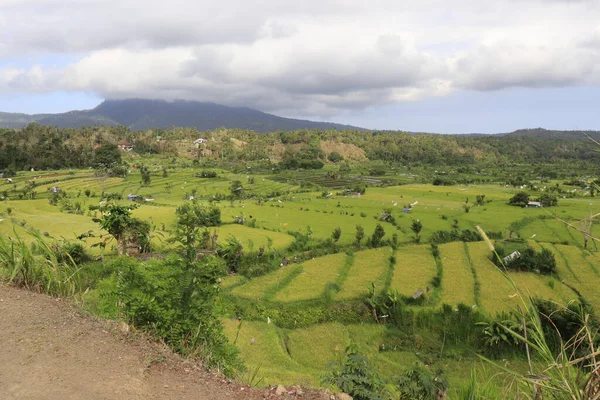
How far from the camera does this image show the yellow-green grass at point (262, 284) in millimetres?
21697

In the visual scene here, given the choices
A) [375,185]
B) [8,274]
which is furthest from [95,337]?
[375,185]

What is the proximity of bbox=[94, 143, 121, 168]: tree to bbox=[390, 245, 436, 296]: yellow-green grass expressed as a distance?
233 feet

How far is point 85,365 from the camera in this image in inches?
158

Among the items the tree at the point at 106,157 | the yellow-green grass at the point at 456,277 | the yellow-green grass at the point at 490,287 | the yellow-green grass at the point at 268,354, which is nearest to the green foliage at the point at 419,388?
the yellow-green grass at the point at 268,354

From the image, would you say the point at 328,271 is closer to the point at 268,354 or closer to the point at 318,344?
the point at 318,344

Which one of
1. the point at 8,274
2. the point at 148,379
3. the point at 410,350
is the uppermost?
the point at 8,274

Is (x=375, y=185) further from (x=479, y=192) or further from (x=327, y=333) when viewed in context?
(x=327, y=333)

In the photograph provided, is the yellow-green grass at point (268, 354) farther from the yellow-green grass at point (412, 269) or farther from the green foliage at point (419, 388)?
the yellow-green grass at point (412, 269)

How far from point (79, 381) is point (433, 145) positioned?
490ft

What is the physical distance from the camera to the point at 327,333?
60.5ft

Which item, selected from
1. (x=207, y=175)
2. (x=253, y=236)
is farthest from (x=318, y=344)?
(x=207, y=175)

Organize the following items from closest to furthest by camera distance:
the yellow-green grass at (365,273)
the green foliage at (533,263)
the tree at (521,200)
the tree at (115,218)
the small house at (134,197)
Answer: the tree at (115,218) → the yellow-green grass at (365,273) → the green foliage at (533,263) → the tree at (521,200) → the small house at (134,197)

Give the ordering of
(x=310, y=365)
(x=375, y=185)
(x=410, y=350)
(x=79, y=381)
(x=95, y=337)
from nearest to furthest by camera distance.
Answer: (x=79, y=381), (x=95, y=337), (x=310, y=365), (x=410, y=350), (x=375, y=185)

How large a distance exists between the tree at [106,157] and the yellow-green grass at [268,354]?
74936 millimetres
